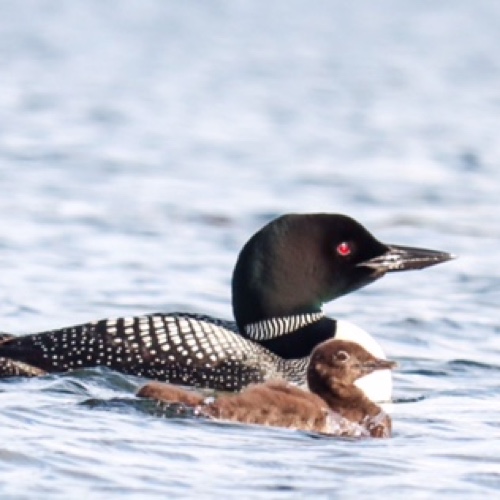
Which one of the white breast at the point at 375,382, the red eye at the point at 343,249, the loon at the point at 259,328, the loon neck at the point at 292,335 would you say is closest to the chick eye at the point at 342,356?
the white breast at the point at 375,382

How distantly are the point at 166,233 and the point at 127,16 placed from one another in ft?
39.7

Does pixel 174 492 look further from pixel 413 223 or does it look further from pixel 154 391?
pixel 413 223

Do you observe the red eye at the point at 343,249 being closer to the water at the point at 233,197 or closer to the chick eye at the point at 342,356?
the water at the point at 233,197

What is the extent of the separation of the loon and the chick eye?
0.48 m

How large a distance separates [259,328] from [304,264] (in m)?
0.35

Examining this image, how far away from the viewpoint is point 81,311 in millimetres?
11328

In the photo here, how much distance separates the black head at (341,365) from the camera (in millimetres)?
8438

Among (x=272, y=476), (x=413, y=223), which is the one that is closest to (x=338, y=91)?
(x=413, y=223)

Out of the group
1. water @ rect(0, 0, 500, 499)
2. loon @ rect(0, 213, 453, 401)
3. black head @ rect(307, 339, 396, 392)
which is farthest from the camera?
loon @ rect(0, 213, 453, 401)

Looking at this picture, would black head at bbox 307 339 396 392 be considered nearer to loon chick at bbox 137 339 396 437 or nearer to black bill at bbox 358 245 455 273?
loon chick at bbox 137 339 396 437

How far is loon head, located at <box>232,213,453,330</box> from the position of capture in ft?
30.5

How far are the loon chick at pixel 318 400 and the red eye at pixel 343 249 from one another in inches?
38.4

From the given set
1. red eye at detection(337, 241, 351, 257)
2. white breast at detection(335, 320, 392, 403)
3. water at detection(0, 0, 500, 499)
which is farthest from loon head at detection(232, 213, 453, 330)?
water at detection(0, 0, 500, 499)

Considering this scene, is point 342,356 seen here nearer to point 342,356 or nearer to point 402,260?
point 342,356
